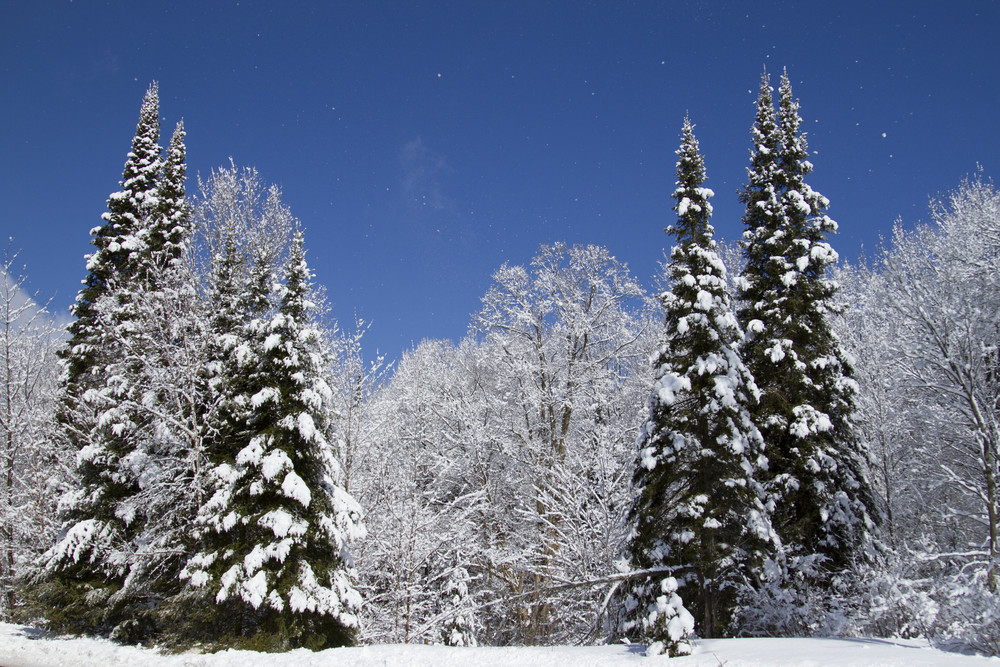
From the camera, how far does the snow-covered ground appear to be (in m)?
8.27

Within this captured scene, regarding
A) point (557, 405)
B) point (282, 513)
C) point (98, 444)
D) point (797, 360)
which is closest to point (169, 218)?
point (98, 444)

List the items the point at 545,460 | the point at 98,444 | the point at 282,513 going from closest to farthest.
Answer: the point at 282,513, the point at 98,444, the point at 545,460

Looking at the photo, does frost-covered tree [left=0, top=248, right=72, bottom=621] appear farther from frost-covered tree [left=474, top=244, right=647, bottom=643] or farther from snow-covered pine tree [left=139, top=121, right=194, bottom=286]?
frost-covered tree [left=474, top=244, right=647, bottom=643]

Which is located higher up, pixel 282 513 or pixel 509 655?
pixel 282 513

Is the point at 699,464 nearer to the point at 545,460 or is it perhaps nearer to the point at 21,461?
the point at 545,460

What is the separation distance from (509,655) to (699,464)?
555 centimetres

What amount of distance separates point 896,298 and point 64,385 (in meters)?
21.3

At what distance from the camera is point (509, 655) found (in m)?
11.7

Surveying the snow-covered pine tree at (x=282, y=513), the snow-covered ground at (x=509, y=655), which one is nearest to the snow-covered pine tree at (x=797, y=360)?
the snow-covered ground at (x=509, y=655)

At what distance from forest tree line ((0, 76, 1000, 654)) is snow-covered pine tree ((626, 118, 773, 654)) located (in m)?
0.06

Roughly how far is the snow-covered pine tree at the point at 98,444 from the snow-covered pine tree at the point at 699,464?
12.5m

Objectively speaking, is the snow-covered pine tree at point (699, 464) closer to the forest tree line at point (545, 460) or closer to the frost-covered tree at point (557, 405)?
the forest tree line at point (545, 460)

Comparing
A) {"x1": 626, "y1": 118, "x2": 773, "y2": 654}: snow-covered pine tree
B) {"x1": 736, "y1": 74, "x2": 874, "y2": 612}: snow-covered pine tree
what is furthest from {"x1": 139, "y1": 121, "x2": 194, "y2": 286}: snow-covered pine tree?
{"x1": 736, "y1": 74, "x2": 874, "y2": 612}: snow-covered pine tree

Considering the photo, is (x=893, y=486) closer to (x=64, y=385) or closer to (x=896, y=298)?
(x=896, y=298)
